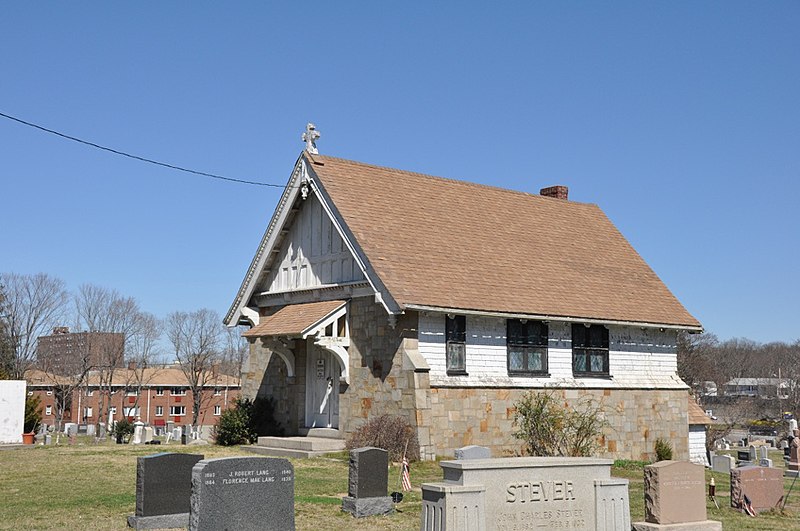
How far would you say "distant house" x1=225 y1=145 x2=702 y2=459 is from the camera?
23828mm

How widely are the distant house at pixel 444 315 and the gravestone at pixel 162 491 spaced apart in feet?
31.6

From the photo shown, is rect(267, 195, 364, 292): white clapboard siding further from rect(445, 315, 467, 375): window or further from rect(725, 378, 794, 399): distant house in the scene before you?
rect(725, 378, 794, 399): distant house

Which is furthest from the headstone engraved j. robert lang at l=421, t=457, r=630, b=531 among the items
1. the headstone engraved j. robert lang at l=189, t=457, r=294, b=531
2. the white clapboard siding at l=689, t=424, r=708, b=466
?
the white clapboard siding at l=689, t=424, r=708, b=466

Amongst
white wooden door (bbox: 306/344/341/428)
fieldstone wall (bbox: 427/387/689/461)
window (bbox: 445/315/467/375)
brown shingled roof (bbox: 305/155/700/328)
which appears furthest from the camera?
white wooden door (bbox: 306/344/341/428)

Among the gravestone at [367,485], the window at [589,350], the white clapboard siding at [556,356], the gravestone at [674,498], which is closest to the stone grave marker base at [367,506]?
the gravestone at [367,485]

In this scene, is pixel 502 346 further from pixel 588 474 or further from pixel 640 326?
pixel 588 474

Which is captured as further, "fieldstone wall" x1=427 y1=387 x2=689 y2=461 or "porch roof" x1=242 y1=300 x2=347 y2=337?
"porch roof" x1=242 y1=300 x2=347 y2=337

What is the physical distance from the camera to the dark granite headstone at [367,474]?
1508 centimetres

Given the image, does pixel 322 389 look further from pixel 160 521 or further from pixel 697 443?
pixel 160 521

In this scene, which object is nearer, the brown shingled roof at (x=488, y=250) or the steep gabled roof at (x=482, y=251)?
the steep gabled roof at (x=482, y=251)

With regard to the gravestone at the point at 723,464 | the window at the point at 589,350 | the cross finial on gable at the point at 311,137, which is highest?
the cross finial on gable at the point at 311,137

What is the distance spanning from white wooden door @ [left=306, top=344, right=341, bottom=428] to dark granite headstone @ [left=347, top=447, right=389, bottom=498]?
10.7 meters

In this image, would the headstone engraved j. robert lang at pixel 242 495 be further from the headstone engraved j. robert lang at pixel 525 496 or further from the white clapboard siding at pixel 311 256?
the white clapboard siding at pixel 311 256

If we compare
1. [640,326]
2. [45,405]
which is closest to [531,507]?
[640,326]
